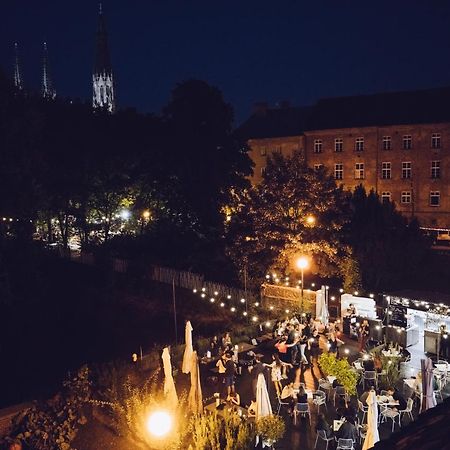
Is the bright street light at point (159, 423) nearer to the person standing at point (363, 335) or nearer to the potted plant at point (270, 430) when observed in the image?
the potted plant at point (270, 430)

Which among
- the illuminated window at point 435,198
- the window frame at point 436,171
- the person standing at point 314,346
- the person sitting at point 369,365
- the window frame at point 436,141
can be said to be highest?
the window frame at point 436,141

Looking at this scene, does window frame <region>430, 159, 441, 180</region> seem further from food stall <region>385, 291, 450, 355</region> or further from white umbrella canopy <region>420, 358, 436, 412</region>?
white umbrella canopy <region>420, 358, 436, 412</region>

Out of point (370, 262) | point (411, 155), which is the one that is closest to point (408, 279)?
point (370, 262)

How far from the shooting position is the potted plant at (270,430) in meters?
10.9

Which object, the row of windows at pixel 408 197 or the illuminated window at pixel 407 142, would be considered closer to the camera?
the row of windows at pixel 408 197

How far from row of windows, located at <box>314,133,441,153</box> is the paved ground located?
2574 centimetres

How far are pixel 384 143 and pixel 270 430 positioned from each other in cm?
3583

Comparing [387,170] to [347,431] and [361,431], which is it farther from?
[347,431]

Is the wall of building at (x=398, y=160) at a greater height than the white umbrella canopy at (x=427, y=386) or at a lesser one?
greater

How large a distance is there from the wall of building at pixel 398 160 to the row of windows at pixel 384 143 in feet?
0.27

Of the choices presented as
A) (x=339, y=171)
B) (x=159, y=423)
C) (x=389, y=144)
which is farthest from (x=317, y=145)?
(x=159, y=423)

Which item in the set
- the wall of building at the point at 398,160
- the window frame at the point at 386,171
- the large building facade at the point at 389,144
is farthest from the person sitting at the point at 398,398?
the window frame at the point at 386,171

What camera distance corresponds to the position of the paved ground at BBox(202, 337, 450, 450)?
12.2 metres

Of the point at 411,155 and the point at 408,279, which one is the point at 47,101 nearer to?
the point at 408,279
